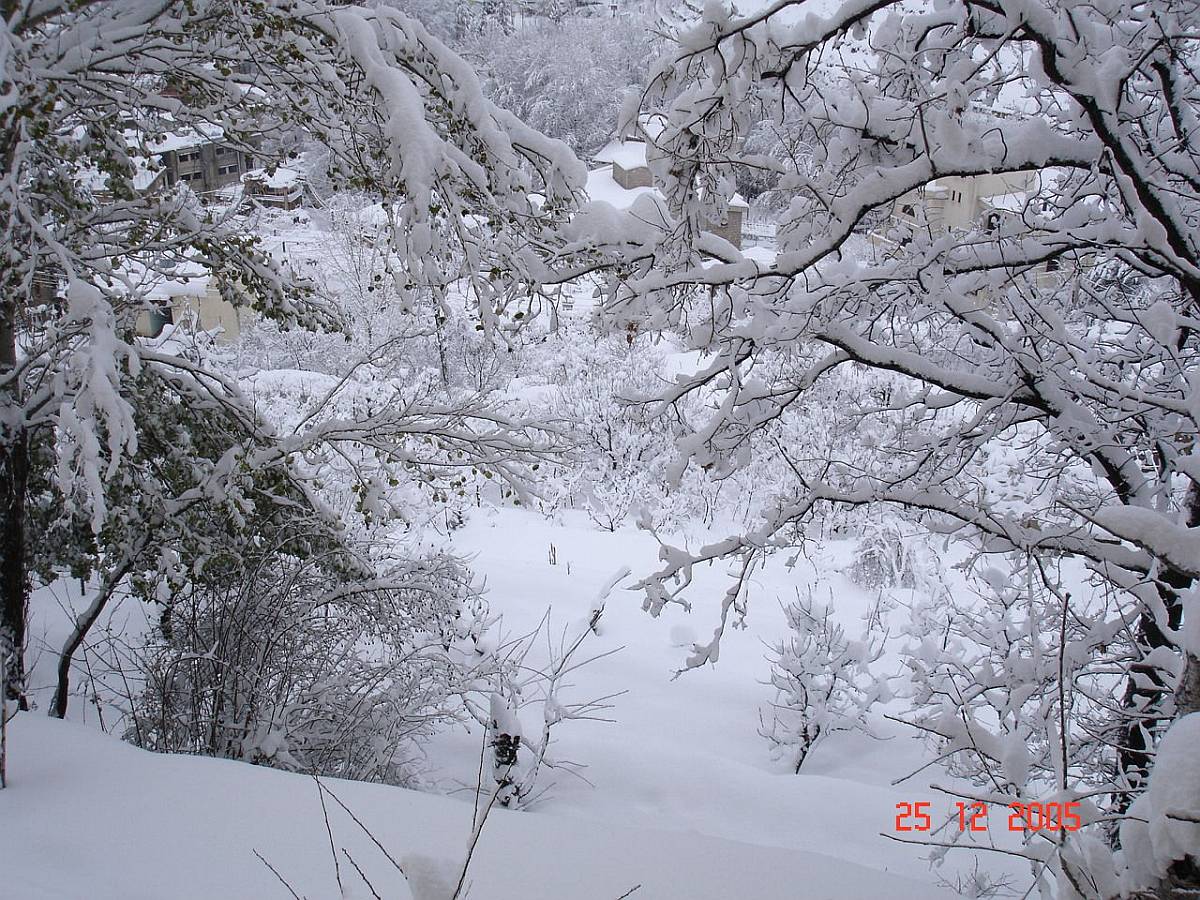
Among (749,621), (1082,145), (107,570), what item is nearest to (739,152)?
(1082,145)

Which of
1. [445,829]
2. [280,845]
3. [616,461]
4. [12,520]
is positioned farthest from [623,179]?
[280,845]

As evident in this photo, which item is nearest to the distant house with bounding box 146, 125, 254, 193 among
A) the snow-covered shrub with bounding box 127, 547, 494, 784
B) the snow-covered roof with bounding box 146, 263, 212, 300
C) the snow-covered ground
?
the snow-covered roof with bounding box 146, 263, 212, 300

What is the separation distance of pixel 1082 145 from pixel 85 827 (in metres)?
4.37

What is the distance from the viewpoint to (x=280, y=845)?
2.63 m

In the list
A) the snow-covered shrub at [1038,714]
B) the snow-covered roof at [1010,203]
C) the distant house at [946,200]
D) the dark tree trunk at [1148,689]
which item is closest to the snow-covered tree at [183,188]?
the distant house at [946,200]

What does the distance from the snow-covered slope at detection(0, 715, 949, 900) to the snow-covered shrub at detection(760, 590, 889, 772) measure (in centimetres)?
379

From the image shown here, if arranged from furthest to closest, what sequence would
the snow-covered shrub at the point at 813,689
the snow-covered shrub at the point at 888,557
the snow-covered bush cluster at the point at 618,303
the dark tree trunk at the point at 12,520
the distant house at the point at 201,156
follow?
the snow-covered shrub at the point at 888,557
the snow-covered shrub at the point at 813,689
the distant house at the point at 201,156
the dark tree trunk at the point at 12,520
the snow-covered bush cluster at the point at 618,303

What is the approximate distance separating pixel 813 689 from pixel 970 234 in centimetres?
399

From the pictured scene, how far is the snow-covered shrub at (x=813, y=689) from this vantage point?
6664mm

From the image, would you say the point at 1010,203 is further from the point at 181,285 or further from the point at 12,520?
the point at 12,520

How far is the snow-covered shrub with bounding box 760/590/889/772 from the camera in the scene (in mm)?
6664

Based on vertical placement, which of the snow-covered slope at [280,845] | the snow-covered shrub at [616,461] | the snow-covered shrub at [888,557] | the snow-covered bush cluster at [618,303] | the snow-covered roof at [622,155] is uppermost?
the snow-covered roof at [622,155]

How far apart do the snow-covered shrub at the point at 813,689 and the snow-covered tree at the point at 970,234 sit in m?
2.68

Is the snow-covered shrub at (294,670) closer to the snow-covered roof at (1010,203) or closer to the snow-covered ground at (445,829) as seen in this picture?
the snow-covered ground at (445,829)
